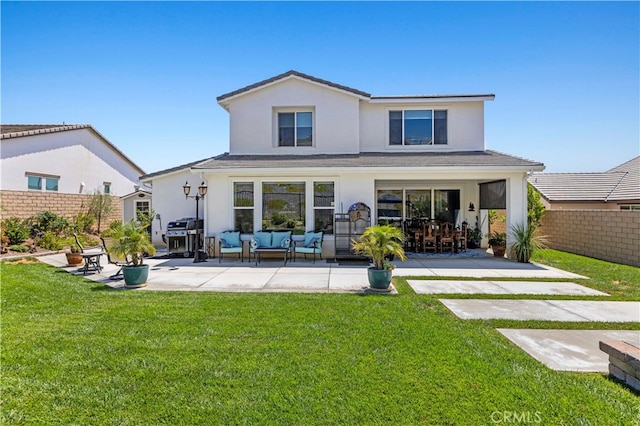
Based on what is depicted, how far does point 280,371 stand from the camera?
365cm

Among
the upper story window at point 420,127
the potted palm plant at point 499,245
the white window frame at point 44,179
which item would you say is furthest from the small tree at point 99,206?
the potted palm plant at point 499,245

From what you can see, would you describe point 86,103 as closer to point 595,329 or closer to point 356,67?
point 356,67

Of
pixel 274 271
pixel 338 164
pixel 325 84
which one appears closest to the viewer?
pixel 274 271

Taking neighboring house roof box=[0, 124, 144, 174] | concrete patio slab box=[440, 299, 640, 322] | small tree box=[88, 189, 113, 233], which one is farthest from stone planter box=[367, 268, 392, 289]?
neighboring house roof box=[0, 124, 144, 174]

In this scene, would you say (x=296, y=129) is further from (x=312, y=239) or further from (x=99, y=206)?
(x=99, y=206)

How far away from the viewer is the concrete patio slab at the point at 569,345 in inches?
153

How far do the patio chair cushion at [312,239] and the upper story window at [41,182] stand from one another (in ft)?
52.2

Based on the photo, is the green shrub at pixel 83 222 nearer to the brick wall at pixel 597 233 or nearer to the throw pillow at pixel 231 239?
the throw pillow at pixel 231 239

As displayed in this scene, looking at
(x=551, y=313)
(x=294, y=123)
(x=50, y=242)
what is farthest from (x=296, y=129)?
(x=50, y=242)

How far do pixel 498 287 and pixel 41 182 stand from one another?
22.2 m

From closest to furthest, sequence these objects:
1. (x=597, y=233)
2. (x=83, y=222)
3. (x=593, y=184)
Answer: (x=597, y=233)
(x=83, y=222)
(x=593, y=184)

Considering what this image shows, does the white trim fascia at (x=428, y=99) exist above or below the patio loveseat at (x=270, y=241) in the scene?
above

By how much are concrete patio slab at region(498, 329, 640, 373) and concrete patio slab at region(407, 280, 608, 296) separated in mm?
2362

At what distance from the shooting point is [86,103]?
16.6m
